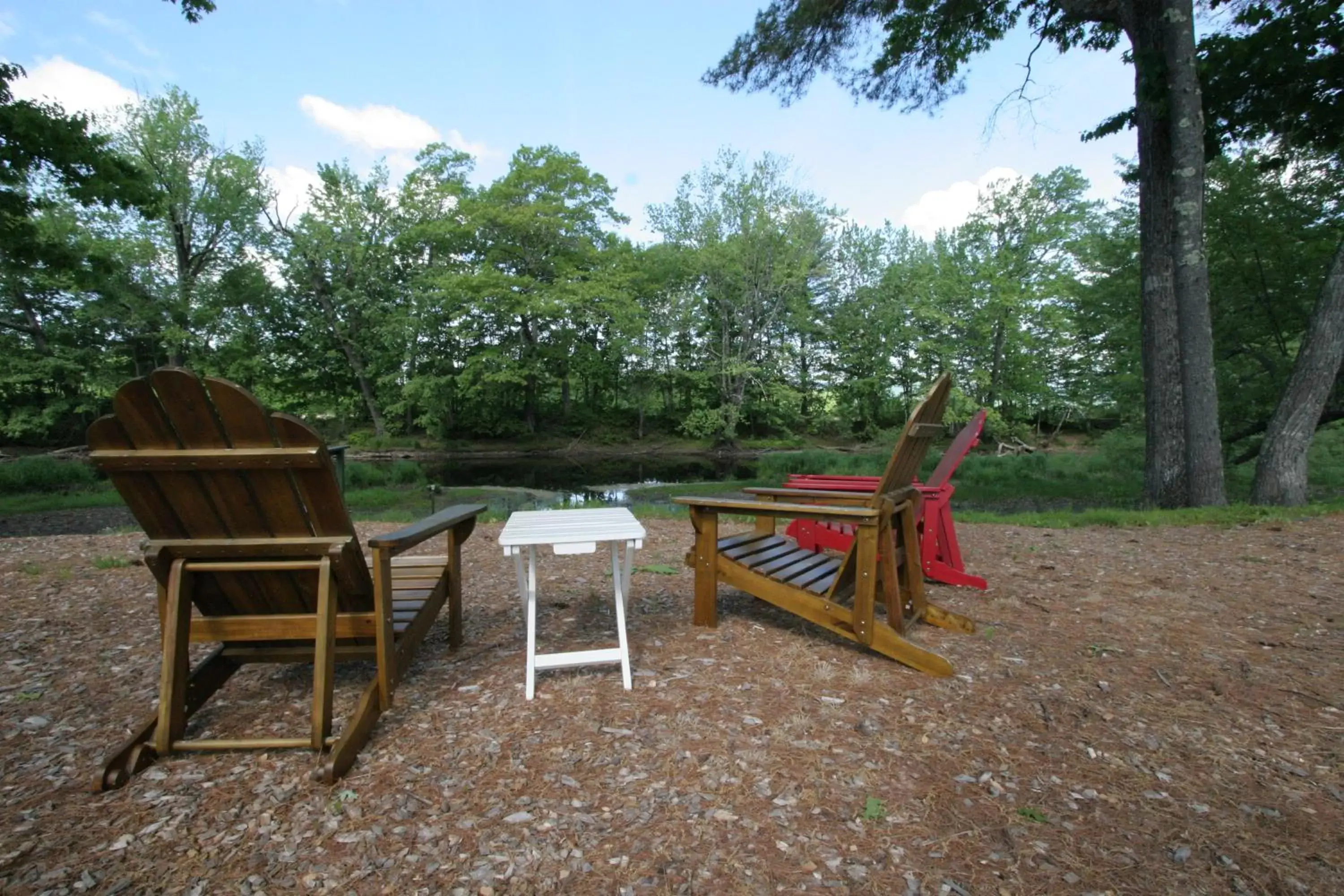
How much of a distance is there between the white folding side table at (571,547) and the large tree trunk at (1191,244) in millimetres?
7382

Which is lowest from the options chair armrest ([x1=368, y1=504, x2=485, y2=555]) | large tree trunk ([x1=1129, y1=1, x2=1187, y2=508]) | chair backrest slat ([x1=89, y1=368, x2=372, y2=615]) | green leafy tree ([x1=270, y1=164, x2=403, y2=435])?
chair armrest ([x1=368, y1=504, x2=485, y2=555])

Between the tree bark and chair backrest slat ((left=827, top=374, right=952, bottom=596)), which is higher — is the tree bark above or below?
above

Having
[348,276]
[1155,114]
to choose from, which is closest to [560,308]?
[348,276]

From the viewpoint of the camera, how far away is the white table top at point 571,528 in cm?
231

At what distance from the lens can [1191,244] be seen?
668cm

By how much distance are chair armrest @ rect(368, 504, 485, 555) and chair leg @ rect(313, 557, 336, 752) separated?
0.18m

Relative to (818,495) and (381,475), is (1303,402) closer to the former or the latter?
(818,495)

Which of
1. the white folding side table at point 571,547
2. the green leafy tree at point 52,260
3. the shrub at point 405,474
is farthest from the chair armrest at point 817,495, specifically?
the shrub at point 405,474

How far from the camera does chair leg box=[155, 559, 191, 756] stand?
1.99 m

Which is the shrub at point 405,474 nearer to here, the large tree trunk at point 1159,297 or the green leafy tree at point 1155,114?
the green leafy tree at point 1155,114

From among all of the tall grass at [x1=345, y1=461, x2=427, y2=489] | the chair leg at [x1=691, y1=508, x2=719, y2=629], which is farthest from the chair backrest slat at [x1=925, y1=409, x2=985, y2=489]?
the tall grass at [x1=345, y1=461, x2=427, y2=489]

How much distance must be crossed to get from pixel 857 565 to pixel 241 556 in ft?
7.82

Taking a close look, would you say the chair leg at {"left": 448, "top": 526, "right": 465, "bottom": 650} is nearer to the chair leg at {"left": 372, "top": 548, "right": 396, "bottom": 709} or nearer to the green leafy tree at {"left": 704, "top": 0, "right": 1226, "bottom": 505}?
the chair leg at {"left": 372, "top": 548, "right": 396, "bottom": 709}

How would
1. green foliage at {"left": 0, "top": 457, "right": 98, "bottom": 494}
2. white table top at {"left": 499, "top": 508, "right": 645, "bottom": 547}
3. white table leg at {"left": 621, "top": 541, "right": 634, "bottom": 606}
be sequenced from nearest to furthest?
white table top at {"left": 499, "top": 508, "right": 645, "bottom": 547} → white table leg at {"left": 621, "top": 541, "right": 634, "bottom": 606} → green foliage at {"left": 0, "top": 457, "right": 98, "bottom": 494}
